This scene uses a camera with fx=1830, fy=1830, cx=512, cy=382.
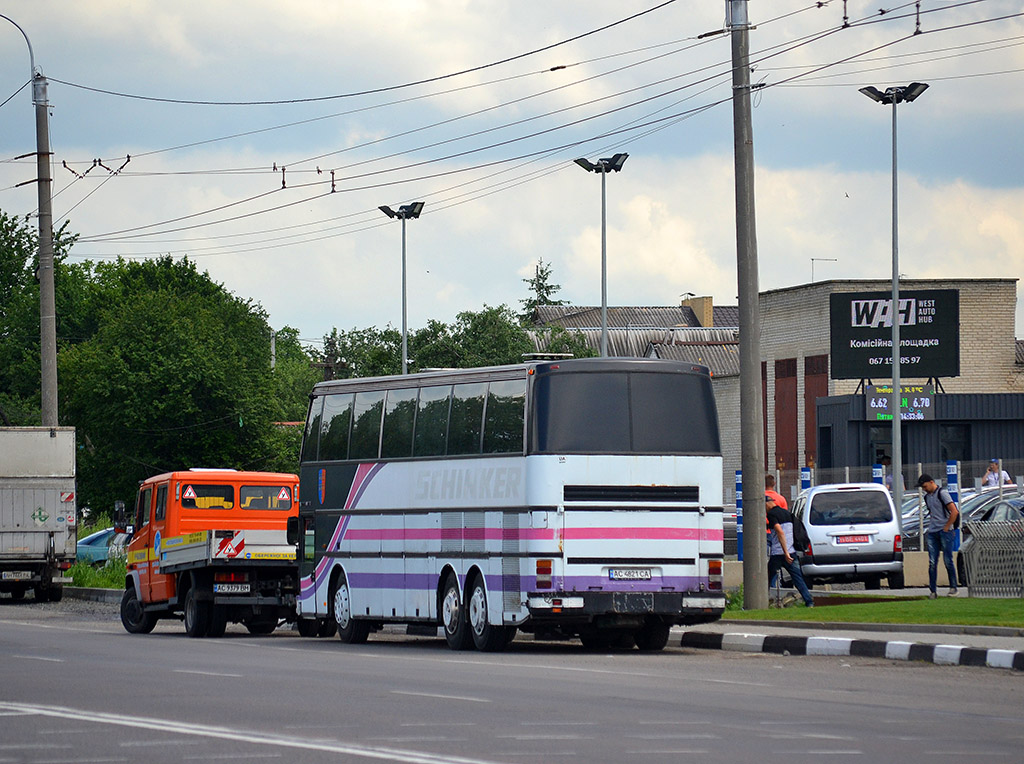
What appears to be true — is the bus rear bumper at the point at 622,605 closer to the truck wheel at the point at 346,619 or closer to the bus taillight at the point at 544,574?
the bus taillight at the point at 544,574

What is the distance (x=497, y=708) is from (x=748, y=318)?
12388 mm

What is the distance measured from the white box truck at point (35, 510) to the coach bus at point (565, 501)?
56.6ft

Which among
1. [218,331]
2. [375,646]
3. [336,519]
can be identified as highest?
[218,331]

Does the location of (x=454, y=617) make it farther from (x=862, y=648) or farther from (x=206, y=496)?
(x=206, y=496)

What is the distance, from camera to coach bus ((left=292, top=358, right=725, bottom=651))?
21.0 metres

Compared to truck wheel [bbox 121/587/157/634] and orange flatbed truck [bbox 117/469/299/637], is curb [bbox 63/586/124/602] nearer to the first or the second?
orange flatbed truck [bbox 117/469/299/637]

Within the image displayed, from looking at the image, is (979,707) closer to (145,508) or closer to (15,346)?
(145,508)

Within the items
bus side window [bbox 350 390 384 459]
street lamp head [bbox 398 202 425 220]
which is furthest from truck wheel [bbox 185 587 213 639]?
street lamp head [bbox 398 202 425 220]

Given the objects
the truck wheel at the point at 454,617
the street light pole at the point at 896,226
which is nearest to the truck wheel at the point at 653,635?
the truck wheel at the point at 454,617

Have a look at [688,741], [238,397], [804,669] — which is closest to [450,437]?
[804,669]

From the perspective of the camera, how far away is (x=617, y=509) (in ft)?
69.8

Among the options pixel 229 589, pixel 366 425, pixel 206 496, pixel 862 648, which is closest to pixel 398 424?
pixel 366 425

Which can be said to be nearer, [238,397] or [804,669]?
[804,669]

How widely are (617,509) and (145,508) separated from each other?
1029cm
